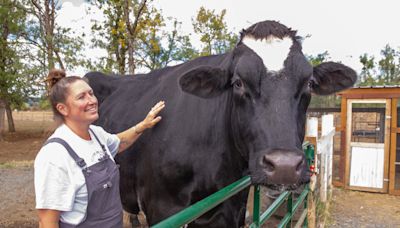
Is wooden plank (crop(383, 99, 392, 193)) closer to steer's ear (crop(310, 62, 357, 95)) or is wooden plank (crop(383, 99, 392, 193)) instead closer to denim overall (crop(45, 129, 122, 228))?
steer's ear (crop(310, 62, 357, 95))

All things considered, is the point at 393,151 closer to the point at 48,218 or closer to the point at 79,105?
the point at 79,105

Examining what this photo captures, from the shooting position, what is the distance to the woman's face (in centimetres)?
157

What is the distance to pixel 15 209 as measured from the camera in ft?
20.3

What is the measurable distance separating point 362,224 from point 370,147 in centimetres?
251

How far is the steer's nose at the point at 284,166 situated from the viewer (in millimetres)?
1707

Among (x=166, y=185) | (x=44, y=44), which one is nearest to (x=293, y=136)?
(x=166, y=185)

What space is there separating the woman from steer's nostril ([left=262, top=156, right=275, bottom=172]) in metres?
0.77

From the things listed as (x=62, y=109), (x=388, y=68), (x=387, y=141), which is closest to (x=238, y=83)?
(x=62, y=109)

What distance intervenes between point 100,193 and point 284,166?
2.95 ft

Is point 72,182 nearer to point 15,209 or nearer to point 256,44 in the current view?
point 256,44

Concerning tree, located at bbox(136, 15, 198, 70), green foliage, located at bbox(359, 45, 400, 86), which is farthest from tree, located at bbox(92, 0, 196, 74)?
green foliage, located at bbox(359, 45, 400, 86)

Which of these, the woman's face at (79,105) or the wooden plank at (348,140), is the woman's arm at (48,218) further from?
the wooden plank at (348,140)

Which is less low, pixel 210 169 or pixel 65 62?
pixel 65 62

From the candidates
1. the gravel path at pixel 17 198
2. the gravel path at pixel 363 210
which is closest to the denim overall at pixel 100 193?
the gravel path at pixel 17 198
